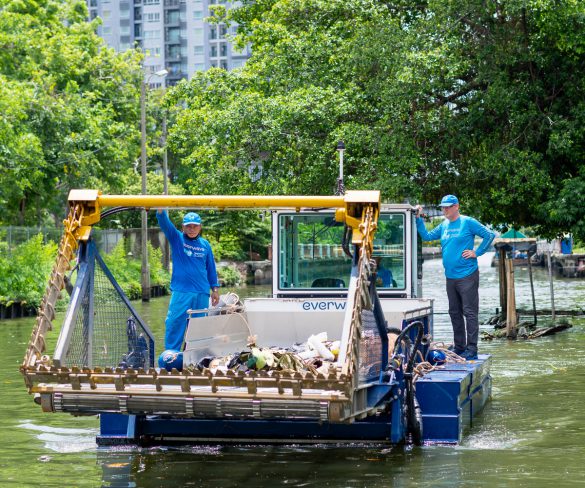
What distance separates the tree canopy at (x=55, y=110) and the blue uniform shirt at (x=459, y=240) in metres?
22.5

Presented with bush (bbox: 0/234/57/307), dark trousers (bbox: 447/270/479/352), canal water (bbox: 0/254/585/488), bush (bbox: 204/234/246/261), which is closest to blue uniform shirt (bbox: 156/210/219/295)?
canal water (bbox: 0/254/585/488)

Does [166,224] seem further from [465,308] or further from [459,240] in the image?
[465,308]

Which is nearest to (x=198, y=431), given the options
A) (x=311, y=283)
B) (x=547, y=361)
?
(x=311, y=283)

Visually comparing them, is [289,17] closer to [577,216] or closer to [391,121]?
[391,121]

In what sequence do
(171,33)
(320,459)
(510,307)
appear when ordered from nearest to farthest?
(320,459) < (510,307) < (171,33)

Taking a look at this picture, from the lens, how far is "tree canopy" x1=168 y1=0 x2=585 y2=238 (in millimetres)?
26719

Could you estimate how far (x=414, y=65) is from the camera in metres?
27.3

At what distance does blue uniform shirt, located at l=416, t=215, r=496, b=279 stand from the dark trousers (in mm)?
100

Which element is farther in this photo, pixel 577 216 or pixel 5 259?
pixel 5 259

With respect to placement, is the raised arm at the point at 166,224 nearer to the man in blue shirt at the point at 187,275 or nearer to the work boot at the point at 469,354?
the man in blue shirt at the point at 187,275

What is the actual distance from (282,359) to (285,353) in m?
0.24

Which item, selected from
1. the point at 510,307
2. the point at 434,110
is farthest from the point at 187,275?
the point at 434,110

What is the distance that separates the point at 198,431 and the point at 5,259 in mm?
27442

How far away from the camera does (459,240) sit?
14.1 metres
